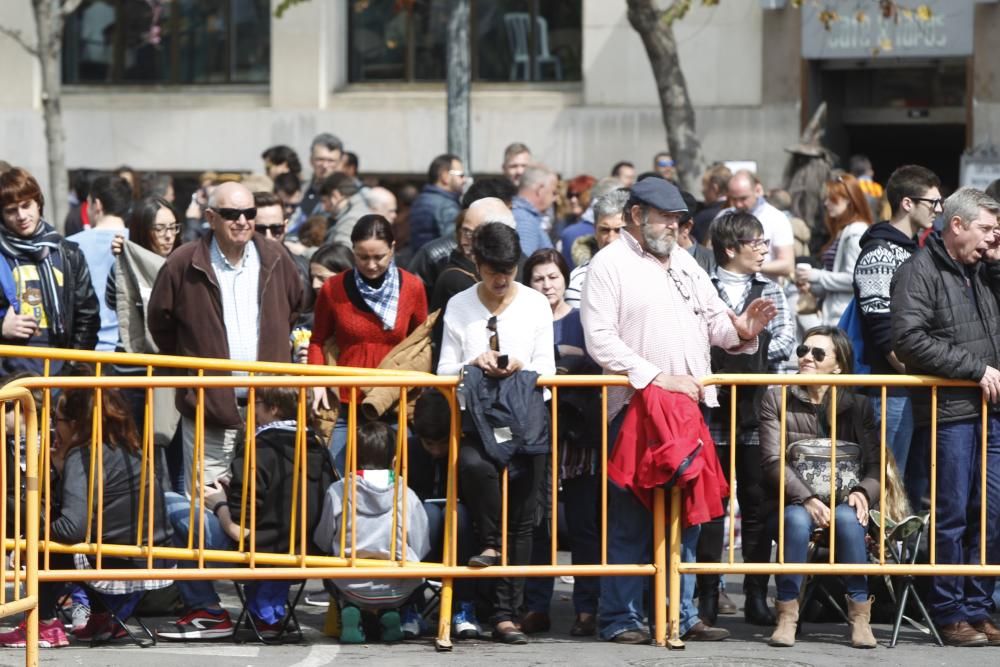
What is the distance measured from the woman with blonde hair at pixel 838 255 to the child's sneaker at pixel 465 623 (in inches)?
148

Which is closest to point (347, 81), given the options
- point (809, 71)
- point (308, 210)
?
point (809, 71)

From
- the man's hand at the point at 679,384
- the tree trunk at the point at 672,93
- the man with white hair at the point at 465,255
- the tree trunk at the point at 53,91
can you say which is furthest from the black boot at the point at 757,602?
the tree trunk at the point at 53,91

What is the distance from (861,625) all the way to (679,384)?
4.45ft

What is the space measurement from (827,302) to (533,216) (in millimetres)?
1897

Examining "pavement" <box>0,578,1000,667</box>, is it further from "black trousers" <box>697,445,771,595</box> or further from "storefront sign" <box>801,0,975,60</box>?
"storefront sign" <box>801,0,975,60</box>

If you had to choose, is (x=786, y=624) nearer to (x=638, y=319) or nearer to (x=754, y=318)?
(x=754, y=318)

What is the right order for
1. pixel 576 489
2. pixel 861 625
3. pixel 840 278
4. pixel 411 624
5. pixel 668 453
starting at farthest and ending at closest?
pixel 840 278, pixel 576 489, pixel 411 624, pixel 861 625, pixel 668 453

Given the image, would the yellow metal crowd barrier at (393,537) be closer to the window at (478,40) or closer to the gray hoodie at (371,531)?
the gray hoodie at (371,531)

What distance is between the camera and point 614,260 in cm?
793

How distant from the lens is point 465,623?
8.10m

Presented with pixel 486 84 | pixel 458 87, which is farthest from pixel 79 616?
pixel 486 84

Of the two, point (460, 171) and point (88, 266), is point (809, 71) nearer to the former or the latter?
point (460, 171)

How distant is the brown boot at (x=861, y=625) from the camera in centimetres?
796

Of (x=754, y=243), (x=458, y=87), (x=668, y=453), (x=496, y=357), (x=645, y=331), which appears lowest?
(x=668, y=453)
